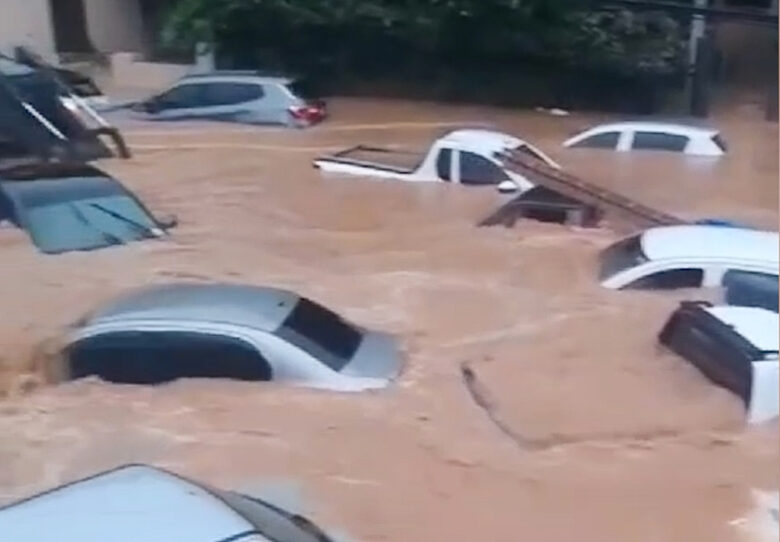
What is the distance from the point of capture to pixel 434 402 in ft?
25.2

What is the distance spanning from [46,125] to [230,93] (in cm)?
288

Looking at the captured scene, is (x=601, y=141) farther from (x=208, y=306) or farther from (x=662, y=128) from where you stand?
(x=208, y=306)

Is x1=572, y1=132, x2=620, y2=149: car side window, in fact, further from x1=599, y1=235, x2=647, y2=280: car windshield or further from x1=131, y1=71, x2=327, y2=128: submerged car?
x1=599, y1=235, x2=647, y2=280: car windshield

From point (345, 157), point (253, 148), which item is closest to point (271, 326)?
point (345, 157)

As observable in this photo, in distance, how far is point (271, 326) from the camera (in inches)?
291

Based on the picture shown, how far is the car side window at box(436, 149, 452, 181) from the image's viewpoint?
45.6ft

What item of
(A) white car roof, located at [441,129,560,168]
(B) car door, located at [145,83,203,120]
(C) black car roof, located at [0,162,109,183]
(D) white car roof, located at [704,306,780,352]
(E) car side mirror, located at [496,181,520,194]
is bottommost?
(B) car door, located at [145,83,203,120]

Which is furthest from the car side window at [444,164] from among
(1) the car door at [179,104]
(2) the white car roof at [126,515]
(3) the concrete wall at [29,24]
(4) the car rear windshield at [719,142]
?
(2) the white car roof at [126,515]

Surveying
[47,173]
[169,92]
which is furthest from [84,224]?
[169,92]

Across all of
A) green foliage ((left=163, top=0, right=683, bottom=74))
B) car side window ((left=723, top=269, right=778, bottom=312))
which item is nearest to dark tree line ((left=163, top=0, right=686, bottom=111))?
green foliage ((left=163, top=0, right=683, bottom=74))

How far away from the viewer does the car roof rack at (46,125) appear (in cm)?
1488

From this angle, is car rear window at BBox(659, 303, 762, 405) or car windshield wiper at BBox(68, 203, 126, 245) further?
car windshield wiper at BBox(68, 203, 126, 245)

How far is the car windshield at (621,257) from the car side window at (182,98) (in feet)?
26.5

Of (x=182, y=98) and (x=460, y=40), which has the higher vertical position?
(x=460, y=40)
